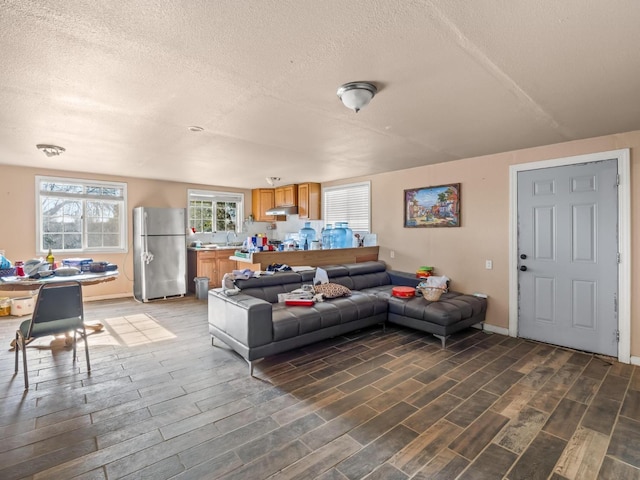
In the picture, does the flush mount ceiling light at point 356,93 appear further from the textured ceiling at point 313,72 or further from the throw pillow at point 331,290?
the throw pillow at point 331,290

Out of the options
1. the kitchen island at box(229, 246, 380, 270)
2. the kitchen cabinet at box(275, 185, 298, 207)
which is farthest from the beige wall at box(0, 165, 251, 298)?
the kitchen cabinet at box(275, 185, 298, 207)

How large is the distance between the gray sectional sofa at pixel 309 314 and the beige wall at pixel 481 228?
35 centimetres

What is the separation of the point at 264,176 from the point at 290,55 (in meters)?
4.00

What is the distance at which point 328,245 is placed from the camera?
572cm

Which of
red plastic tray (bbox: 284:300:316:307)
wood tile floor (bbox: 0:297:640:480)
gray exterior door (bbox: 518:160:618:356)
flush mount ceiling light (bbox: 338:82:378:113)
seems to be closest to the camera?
wood tile floor (bbox: 0:297:640:480)

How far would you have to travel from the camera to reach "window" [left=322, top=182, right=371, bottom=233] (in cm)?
568

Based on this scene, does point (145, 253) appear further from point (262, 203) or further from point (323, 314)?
point (323, 314)

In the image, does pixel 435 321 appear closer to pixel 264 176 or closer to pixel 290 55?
pixel 290 55

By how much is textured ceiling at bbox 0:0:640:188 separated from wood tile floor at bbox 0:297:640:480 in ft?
7.45

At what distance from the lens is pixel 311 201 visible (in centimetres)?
635

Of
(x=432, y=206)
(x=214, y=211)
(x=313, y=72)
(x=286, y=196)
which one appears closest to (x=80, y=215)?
(x=214, y=211)

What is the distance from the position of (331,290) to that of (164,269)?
11.7 feet

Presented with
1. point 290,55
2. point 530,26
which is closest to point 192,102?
point 290,55

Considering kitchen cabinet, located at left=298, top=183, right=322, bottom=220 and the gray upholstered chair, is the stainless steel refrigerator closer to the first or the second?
kitchen cabinet, located at left=298, top=183, right=322, bottom=220
